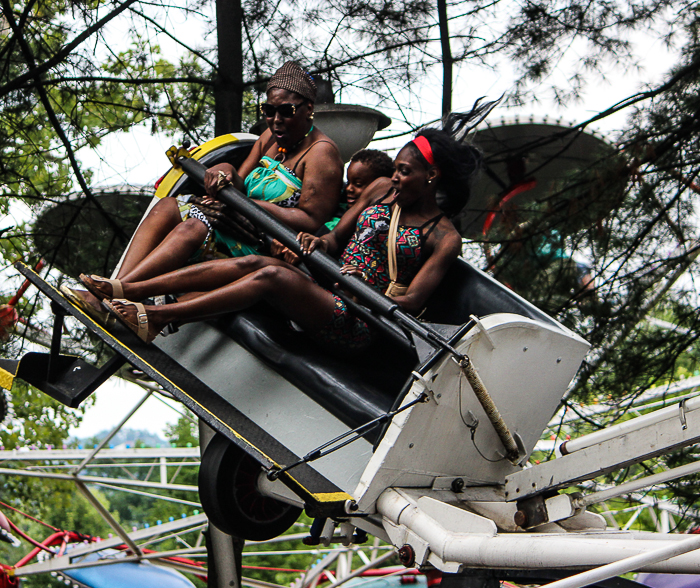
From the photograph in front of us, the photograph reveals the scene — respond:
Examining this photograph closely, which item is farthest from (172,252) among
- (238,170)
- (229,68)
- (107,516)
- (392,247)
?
(107,516)

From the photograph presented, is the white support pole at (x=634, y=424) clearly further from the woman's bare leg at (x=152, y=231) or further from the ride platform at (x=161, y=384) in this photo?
the woman's bare leg at (x=152, y=231)

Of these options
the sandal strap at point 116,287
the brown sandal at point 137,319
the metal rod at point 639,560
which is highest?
the sandal strap at point 116,287

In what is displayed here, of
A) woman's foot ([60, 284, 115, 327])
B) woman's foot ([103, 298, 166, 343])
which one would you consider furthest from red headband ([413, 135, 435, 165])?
woman's foot ([60, 284, 115, 327])

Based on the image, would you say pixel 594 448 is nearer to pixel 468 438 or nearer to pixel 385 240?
pixel 468 438

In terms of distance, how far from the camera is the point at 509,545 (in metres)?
2.06

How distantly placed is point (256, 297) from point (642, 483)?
1.46m

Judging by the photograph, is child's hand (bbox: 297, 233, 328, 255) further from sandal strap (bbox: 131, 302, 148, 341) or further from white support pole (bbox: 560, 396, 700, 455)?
white support pole (bbox: 560, 396, 700, 455)

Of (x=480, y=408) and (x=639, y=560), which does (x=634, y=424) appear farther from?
(x=639, y=560)

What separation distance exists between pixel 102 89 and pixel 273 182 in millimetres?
2905

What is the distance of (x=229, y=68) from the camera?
5785mm

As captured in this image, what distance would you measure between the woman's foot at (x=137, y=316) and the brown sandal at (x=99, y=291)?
0.05 meters

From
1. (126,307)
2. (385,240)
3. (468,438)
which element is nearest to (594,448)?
(468,438)

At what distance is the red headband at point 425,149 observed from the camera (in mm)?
3148

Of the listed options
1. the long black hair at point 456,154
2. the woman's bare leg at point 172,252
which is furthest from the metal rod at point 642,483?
the woman's bare leg at point 172,252
